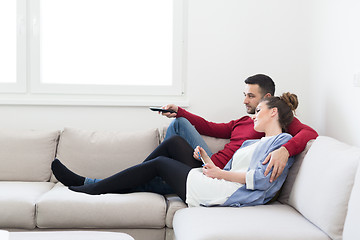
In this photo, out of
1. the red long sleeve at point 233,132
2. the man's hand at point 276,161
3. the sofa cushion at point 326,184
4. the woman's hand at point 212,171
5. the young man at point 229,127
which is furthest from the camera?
the young man at point 229,127

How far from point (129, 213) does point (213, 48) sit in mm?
1645

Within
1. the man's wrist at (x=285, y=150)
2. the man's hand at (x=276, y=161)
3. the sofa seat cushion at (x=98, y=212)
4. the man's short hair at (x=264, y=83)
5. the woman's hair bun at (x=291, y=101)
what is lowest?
the sofa seat cushion at (x=98, y=212)

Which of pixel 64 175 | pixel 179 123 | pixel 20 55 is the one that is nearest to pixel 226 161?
pixel 179 123

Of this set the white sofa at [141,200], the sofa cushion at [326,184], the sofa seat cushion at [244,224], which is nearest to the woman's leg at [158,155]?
the white sofa at [141,200]

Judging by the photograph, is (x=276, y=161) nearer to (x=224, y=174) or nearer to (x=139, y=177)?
(x=224, y=174)

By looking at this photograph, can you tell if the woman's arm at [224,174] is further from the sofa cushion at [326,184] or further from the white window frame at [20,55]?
the white window frame at [20,55]

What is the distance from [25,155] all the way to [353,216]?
228cm

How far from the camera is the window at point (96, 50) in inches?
140

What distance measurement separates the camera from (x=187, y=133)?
3.14 m

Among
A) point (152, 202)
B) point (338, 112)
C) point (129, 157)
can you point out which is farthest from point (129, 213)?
point (338, 112)

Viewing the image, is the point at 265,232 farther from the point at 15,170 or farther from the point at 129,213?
the point at 15,170

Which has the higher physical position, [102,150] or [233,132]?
[233,132]

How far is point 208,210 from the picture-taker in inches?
93.1

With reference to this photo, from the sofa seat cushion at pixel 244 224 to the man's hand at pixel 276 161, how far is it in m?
0.19
